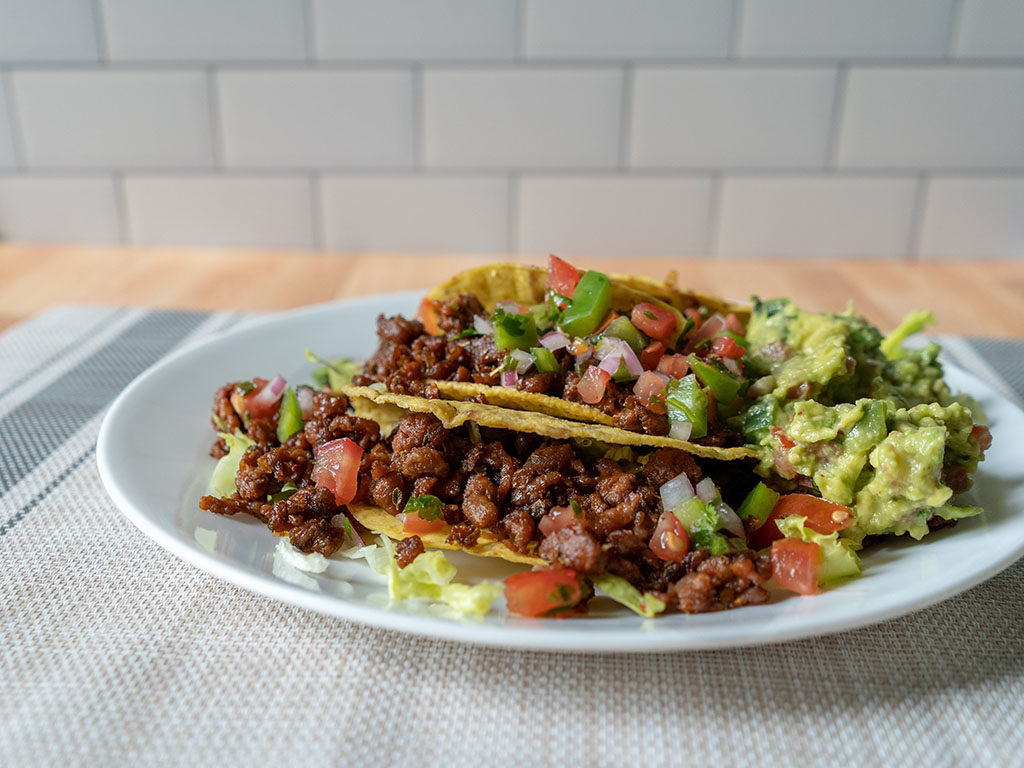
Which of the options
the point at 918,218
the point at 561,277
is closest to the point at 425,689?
the point at 561,277

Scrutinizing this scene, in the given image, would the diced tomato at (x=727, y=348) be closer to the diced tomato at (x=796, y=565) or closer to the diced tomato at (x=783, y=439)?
the diced tomato at (x=783, y=439)

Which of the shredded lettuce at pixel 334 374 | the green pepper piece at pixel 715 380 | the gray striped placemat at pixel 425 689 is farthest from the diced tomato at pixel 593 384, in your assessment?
the shredded lettuce at pixel 334 374

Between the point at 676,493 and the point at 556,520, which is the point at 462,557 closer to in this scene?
the point at 556,520

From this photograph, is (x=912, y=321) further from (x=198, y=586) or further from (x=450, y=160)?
(x=450, y=160)

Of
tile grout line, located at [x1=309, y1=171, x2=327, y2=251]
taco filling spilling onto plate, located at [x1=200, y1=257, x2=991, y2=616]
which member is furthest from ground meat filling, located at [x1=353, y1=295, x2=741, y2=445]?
tile grout line, located at [x1=309, y1=171, x2=327, y2=251]

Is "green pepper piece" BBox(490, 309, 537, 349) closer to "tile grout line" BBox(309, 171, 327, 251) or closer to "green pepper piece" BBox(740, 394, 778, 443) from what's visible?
"green pepper piece" BBox(740, 394, 778, 443)

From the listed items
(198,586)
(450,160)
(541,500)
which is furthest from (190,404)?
(450,160)
